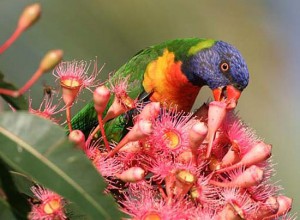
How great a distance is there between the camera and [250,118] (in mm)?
6637

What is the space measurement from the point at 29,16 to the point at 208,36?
18.6 feet

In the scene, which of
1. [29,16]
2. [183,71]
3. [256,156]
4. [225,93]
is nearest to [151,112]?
[256,156]

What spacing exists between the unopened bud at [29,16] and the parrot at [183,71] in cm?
154

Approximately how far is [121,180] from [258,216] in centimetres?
32

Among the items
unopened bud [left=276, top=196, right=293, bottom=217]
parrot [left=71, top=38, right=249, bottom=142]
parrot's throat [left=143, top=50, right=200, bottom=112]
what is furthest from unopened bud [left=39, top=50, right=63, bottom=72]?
parrot's throat [left=143, top=50, right=200, bottom=112]

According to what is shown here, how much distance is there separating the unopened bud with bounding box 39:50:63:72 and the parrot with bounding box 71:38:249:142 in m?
1.50

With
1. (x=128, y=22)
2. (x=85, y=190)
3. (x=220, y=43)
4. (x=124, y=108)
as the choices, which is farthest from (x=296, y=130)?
(x=85, y=190)

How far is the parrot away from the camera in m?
2.61

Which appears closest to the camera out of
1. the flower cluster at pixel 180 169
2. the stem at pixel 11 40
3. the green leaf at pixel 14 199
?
the stem at pixel 11 40

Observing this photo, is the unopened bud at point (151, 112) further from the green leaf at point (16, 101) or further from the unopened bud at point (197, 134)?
the green leaf at point (16, 101)

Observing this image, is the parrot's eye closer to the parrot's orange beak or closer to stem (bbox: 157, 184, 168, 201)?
the parrot's orange beak

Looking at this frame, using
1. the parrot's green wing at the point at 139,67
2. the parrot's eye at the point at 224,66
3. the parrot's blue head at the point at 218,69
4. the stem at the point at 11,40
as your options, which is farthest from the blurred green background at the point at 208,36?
the stem at the point at 11,40

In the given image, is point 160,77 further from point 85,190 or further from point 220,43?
point 85,190

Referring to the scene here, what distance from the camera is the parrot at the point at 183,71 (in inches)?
103
